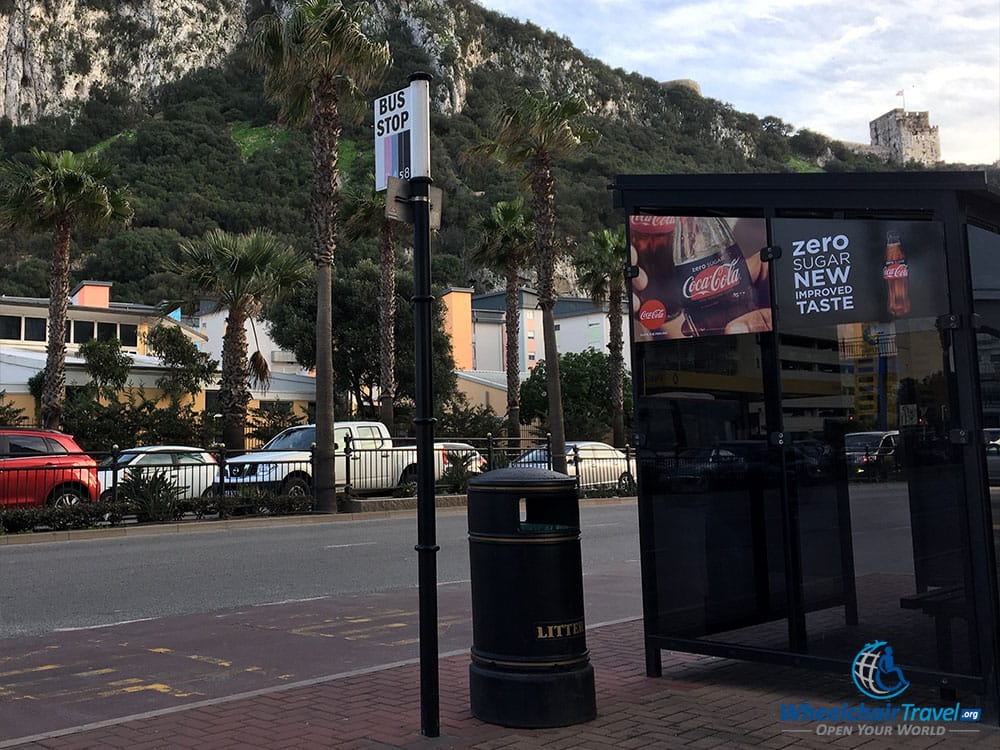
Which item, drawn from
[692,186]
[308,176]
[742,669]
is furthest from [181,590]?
[308,176]

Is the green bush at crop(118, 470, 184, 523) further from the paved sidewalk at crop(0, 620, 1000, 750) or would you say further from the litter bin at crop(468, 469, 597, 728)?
the litter bin at crop(468, 469, 597, 728)

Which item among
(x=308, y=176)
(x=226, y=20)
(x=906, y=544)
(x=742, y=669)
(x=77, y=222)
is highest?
(x=226, y=20)

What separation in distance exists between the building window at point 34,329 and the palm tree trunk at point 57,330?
18449 mm

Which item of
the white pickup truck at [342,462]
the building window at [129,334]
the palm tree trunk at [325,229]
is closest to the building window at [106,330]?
the building window at [129,334]

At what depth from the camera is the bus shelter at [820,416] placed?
5043 millimetres

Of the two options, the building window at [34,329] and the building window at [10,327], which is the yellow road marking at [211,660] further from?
the building window at [34,329]

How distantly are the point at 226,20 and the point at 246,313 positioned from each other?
5045 inches

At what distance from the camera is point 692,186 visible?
19.9 feet

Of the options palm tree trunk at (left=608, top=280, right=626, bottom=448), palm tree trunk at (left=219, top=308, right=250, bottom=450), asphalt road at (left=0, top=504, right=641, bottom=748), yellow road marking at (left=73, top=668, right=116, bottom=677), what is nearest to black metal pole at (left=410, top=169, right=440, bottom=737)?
asphalt road at (left=0, top=504, right=641, bottom=748)

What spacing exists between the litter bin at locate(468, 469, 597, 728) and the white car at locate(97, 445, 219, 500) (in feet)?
50.7

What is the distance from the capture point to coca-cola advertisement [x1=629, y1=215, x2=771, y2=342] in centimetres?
600

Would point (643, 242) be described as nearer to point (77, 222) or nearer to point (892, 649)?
point (892, 649)

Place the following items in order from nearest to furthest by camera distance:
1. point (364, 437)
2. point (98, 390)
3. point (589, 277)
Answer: point (364, 437), point (98, 390), point (589, 277)

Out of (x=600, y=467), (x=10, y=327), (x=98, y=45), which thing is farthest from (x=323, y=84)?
(x=98, y=45)
